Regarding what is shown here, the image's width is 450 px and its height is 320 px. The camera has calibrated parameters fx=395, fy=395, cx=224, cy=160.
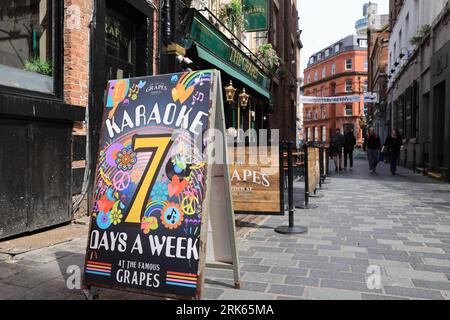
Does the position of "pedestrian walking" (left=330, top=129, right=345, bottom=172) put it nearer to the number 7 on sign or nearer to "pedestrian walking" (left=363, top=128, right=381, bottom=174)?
"pedestrian walking" (left=363, top=128, right=381, bottom=174)

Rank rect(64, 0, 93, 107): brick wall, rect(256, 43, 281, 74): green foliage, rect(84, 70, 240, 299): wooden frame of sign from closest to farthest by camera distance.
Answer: rect(84, 70, 240, 299): wooden frame of sign → rect(64, 0, 93, 107): brick wall → rect(256, 43, 281, 74): green foliage

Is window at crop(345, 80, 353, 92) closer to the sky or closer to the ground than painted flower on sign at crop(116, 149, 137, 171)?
closer to the sky

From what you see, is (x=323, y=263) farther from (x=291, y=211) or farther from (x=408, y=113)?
(x=408, y=113)

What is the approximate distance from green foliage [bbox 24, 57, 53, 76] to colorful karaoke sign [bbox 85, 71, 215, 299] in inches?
102

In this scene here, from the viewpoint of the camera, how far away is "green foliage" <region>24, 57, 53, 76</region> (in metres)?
4.76

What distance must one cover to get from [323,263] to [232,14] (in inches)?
345

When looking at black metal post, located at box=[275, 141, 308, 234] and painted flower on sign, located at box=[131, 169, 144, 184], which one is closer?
painted flower on sign, located at box=[131, 169, 144, 184]

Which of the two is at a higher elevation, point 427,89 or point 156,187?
point 427,89

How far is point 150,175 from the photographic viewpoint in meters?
2.58

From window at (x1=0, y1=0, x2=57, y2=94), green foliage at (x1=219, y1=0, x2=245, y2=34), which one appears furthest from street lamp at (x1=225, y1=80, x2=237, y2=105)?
window at (x1=0, y1=0, x2=57, y2=94)

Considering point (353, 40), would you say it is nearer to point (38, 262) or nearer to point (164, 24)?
point (164, 24)

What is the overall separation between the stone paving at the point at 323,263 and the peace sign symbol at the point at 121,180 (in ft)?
2.74

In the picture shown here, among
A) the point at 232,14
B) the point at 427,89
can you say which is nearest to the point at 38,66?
the point at 232,14
